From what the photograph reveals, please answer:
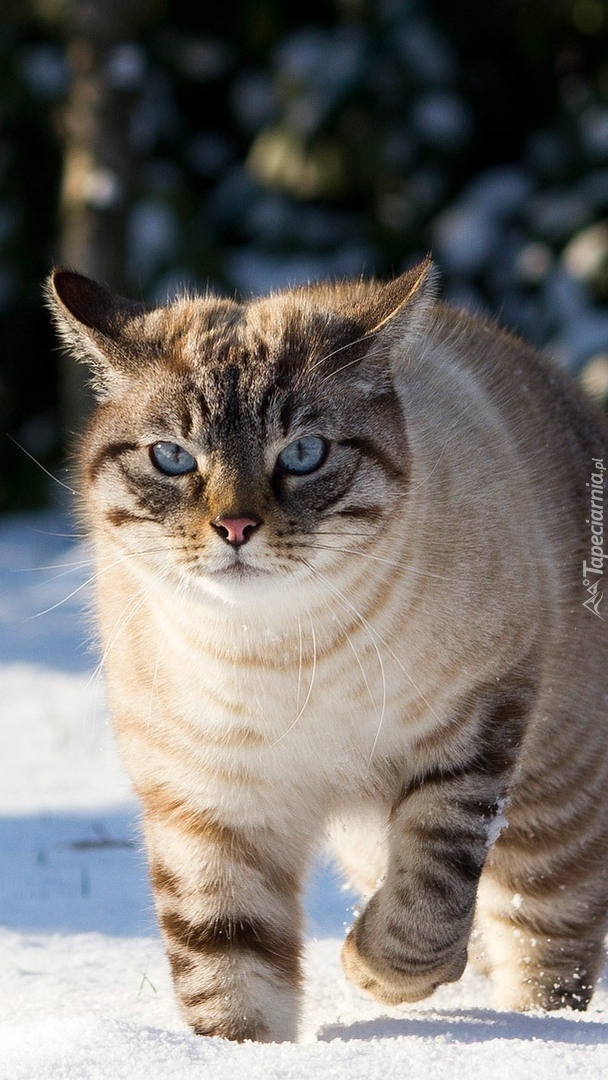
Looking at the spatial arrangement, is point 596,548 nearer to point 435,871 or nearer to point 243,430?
point 435,871

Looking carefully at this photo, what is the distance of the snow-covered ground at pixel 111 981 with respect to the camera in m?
2.20

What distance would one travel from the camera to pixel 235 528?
2514 mm

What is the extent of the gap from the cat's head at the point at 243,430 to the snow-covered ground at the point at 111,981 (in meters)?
0.47

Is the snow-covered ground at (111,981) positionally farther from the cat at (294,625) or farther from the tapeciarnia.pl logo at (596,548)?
the tapeciarnia.pl logo at (596,548)

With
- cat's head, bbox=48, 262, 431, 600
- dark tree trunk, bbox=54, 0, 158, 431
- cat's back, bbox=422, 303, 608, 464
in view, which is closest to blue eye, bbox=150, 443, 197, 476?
cat's head, bbox=48, 262, 431, 600

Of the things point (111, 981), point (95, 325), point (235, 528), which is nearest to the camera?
point (235, 528)

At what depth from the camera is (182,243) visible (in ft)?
29.3

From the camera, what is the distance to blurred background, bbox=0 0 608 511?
28.2 ft

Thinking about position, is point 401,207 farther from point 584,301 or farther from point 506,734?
point 506,734

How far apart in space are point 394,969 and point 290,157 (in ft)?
23.1

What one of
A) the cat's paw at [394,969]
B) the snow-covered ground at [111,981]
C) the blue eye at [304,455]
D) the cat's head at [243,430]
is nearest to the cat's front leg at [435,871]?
the cat's paw at [394,969]

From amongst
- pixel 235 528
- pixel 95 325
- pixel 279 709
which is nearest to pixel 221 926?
pixel 279 709

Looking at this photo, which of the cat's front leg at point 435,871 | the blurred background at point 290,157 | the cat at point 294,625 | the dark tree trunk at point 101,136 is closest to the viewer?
the cat at point 294,625

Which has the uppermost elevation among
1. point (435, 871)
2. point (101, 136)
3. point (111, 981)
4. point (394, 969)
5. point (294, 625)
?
point (101, 136)
